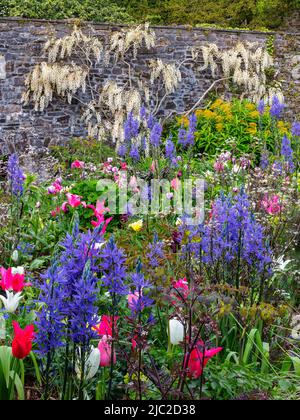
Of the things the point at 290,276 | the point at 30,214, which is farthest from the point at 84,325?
the point at 30,214

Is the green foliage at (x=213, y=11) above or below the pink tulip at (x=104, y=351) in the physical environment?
above

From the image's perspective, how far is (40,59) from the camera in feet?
31.4

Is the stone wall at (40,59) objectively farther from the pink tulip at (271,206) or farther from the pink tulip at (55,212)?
the pink tulip at (271,206)

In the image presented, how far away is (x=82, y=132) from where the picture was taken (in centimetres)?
970

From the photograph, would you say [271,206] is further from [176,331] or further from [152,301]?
[152,301]

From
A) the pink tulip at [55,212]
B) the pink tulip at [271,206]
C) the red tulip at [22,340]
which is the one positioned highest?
the pink tulip at [271,206]

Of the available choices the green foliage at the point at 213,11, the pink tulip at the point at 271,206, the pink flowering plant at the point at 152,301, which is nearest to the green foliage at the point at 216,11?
the green foliage at the point at 213,11

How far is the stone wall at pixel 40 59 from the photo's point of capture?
941 centimetres

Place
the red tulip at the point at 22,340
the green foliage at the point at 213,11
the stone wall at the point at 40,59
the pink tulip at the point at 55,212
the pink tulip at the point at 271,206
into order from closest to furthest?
the red tulip at the point at 22,340 < the pink tulip at the point at 271,206 < the pink tulip at the point at 55,212 < the stone wall at the point at 40,59 < the green foliage at the point at 213,11

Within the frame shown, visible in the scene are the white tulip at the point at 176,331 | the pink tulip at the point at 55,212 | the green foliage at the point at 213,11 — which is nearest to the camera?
the white tulip at the point at 176,331

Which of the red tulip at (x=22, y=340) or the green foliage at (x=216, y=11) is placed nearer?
the red tulip at (x=22, y=340)

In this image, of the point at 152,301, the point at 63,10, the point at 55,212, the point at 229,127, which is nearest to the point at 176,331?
the point at 152,301

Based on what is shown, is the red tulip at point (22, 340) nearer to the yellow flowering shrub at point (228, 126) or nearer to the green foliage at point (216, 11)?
the yellow flowering shrub at point (228, 126)
